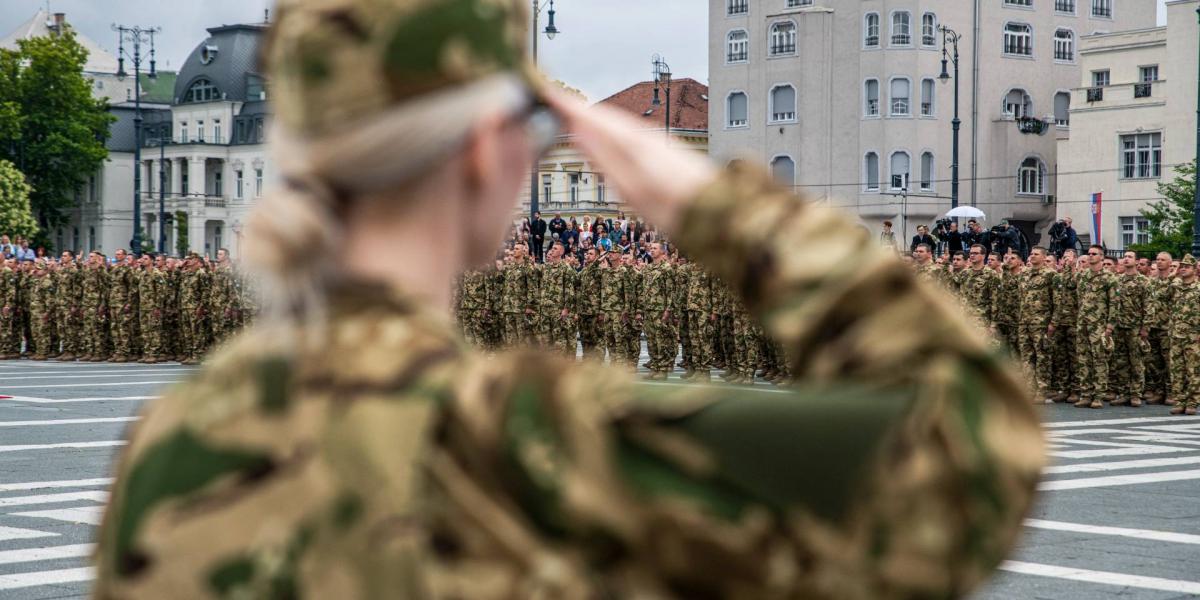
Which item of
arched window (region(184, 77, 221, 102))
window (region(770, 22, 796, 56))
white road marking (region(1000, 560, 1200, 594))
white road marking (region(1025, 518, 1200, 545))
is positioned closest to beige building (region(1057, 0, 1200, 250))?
window (region(770, 22, 796, 56))

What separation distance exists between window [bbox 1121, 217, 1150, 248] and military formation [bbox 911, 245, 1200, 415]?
141 ft

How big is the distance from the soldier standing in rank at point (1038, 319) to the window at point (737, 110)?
5512cm

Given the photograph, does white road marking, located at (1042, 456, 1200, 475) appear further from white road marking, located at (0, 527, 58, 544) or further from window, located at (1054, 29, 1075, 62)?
window, located at (1054, 29, 1075, 62)

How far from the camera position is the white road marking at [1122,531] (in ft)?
35.0

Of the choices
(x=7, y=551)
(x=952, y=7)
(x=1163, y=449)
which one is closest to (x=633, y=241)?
(x=1163, y=449)

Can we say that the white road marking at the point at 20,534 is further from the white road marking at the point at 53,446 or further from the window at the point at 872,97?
the window at the point at 872,97

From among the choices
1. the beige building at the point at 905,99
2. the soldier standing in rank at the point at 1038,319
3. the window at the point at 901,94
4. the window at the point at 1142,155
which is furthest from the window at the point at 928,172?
the soldier standing in rank at the point at 1038,319

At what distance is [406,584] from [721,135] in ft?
260

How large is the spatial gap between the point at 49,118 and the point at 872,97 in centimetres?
4380

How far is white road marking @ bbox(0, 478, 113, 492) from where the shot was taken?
12.5m

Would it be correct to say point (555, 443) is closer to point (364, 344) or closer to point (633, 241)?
point (364, 344)

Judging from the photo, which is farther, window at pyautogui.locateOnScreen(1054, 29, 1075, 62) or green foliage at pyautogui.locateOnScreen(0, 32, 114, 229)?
green foliage at pyautogui.locateOnScreen(0, 32, 114, 229)

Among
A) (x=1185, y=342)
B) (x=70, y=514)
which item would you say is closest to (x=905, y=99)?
(x=1185, y=342)

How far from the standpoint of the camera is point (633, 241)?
41.8m
